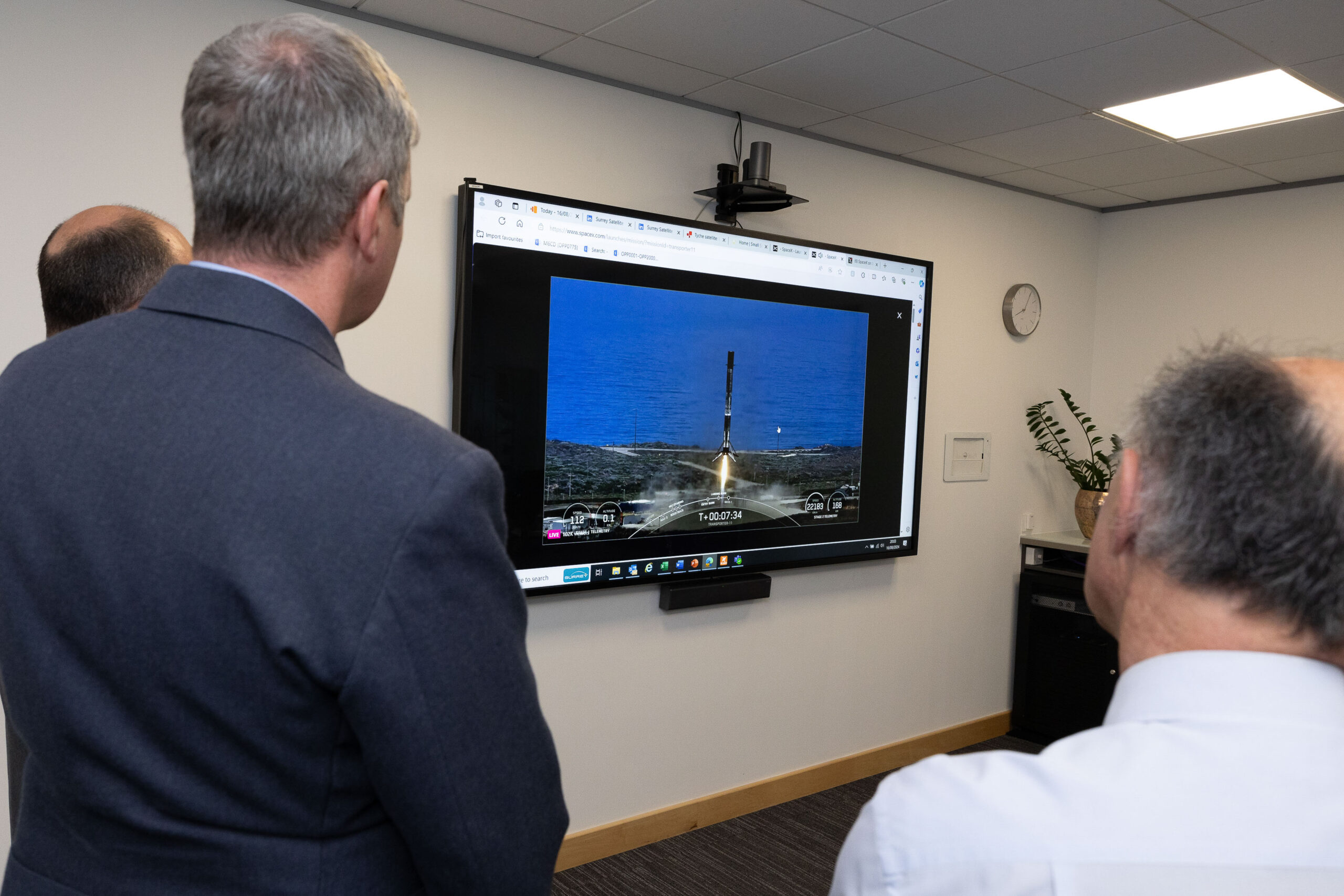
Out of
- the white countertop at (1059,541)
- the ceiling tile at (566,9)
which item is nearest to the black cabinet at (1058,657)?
the white countertop at (1059,541)

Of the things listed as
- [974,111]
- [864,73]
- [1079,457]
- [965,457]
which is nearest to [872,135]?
[974,111]

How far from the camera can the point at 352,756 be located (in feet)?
2.68

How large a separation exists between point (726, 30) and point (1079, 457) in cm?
309

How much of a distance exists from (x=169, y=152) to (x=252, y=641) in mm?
2009

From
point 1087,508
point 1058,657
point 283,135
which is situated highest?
point 283,135

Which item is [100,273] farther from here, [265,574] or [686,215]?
[686,215]

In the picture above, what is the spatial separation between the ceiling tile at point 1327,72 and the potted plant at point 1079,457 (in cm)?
166

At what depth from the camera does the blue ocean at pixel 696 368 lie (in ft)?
9.27

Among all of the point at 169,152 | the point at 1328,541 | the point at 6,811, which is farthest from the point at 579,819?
the point at 1328,541

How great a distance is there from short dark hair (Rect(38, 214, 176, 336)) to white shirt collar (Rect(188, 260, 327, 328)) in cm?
76

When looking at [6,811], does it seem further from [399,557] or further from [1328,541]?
[1328,541]

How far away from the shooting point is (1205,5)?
2322 millimetres

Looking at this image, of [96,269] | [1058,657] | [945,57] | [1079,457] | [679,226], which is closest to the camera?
[96,269]

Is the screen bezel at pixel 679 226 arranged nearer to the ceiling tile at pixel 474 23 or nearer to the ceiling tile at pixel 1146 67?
the ceiling tile at pixel 474 23
